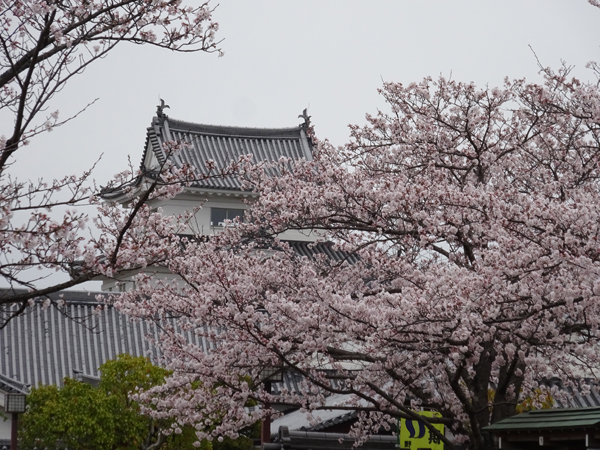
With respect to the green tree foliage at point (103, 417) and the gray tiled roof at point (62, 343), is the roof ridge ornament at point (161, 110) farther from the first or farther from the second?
the green tree foliage at point (103, 417)

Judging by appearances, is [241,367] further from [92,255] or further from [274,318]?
[92,255]

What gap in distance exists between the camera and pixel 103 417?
13367 mm

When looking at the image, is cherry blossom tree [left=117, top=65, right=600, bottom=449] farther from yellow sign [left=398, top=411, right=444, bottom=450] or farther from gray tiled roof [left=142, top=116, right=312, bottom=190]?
gray tiled roof [left=142, top=116, right=312, bottom=190]

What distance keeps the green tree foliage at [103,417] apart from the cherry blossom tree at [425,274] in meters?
2.12

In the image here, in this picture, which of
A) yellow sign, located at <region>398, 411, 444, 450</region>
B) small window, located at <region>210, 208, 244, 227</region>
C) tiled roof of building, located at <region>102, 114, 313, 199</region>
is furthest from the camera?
tiled roof of building, located at <region>102, 114, 313, 199</region>

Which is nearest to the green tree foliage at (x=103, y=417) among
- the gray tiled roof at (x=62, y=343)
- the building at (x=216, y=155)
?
the gray tiled roof at (x=62, y=343)

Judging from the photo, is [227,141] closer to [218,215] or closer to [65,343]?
[218,215]

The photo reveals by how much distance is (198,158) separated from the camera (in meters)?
28.1

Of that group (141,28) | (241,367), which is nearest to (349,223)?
(241,367)

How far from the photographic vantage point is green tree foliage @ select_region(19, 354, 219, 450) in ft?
43.9

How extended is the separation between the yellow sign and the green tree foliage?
4623 mm

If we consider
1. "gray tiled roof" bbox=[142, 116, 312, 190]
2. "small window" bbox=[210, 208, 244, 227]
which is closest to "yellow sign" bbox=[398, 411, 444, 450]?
"small window" bbox=[210, 208, 244, 227]

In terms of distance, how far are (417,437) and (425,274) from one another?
2.44m

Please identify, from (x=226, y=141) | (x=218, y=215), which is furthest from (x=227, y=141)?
(x=218, y=215)
